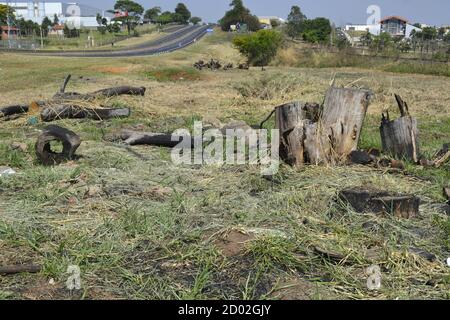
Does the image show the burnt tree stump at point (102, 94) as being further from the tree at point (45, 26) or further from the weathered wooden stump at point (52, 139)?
the tree at point (45, 26)

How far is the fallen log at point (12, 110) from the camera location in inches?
355

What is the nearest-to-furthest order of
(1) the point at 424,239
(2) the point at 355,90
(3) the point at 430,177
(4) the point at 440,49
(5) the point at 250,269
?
(5) the point at 250,269
(1) the point at 424,239
(3) the point at 430,177
(2) the point at 355,90
(4) the point at 440,49

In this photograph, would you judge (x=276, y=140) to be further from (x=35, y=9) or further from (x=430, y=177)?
(x=35, y=9)

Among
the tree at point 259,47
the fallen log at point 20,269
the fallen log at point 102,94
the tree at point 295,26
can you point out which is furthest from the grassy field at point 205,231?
the tree at point 295,26

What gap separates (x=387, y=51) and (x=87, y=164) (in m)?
24.8

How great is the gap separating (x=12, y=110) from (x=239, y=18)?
6767 cm

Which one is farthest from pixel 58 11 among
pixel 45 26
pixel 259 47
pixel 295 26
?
pixel 259 47

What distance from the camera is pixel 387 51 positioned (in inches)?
1088

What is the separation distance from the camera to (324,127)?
586 centimetres

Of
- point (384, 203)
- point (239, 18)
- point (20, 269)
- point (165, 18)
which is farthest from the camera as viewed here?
point (165, 18)

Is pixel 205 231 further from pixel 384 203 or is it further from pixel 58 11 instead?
pixel 58 11

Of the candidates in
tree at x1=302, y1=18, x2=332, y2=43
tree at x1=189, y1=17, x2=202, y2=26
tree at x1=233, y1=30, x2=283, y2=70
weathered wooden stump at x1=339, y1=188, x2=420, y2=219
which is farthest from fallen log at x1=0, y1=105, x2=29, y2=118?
tree at x1=189, y1=17, x2=202, y2=26
